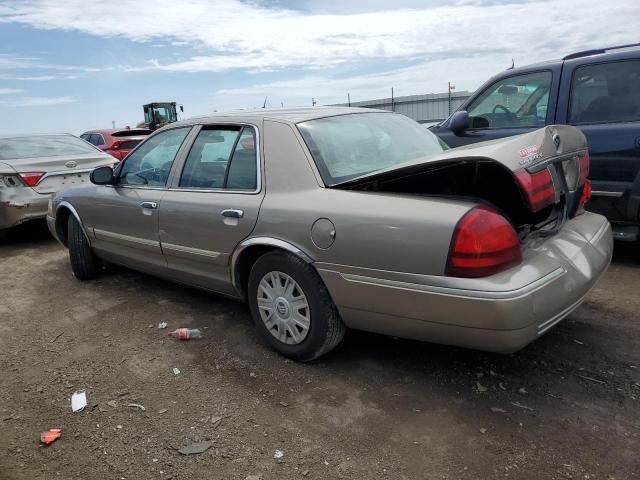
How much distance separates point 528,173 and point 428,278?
674mm

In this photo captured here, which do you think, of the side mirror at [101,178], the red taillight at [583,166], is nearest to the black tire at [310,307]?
the red taillight at [583,166]

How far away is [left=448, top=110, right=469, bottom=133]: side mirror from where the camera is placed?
5.12m

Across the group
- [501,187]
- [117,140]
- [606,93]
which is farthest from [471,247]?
[117,140]

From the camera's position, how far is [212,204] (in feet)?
11.7

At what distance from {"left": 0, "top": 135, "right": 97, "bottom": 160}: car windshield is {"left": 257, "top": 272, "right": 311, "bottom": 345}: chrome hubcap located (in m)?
5.24

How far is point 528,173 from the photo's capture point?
98.8 inches

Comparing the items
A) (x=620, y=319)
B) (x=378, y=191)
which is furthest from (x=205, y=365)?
(x=620, y=319)

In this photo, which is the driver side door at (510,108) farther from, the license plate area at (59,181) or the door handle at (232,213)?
the license plate area at (59,181)

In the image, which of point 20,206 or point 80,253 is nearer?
point 80,253

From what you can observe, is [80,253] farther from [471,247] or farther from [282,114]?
[471,247]

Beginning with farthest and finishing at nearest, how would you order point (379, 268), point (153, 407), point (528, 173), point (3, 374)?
point (3, 374) < point (153, 407) < point (379, 268) < point (528, 173)

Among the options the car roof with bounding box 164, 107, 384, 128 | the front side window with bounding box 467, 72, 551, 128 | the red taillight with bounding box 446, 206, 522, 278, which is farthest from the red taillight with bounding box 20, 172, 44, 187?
the red taillight with bounding box 446, 206, 522, 278

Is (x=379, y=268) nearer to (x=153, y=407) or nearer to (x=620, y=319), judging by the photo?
(x=153, y=407)

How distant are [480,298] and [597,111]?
3.13 meters
